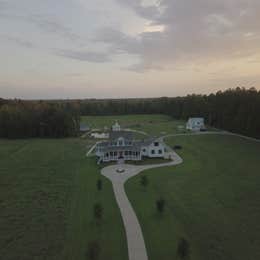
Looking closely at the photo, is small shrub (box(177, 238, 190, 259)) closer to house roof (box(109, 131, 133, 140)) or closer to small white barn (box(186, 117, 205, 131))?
house roof (box(109, 131, 133, 140))

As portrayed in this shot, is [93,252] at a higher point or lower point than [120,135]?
lower

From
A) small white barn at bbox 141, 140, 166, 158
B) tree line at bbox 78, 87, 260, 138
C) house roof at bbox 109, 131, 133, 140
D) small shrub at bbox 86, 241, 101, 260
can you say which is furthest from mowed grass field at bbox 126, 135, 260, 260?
tree line at bbox 78, 87, 260, 138

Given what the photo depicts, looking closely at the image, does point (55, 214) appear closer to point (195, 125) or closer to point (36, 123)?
point (36, 123)

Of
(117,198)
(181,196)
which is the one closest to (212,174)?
(181,196)

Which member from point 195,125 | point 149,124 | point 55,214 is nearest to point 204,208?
point 55,214

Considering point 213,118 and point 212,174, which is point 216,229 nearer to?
point 212,174

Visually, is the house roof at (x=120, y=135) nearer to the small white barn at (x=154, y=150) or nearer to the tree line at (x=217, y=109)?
the small white barn at (x=154, y=150)
